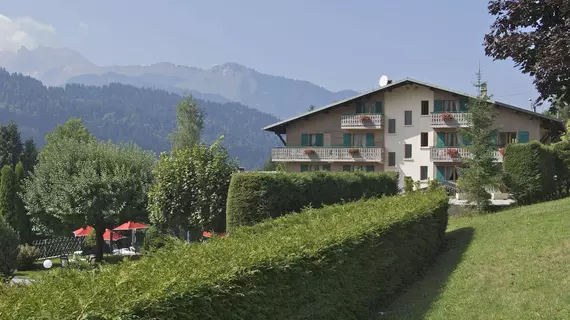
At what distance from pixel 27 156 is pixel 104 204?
45.2 m

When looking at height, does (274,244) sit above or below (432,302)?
above

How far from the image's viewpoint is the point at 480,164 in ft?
85.3

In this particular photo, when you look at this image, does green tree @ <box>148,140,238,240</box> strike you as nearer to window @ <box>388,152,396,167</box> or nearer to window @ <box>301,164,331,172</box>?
window @ <box>301,164,331,172</box>

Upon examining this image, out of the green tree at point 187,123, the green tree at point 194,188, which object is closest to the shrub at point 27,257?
the green tree at point 194,188

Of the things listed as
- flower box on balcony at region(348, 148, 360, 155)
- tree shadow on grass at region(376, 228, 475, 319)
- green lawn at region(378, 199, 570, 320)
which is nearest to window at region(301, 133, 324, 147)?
flower box on balcony at region(348, 148, 360, 155)

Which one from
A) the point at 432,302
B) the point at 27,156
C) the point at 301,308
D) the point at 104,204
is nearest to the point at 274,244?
the point at 301,308

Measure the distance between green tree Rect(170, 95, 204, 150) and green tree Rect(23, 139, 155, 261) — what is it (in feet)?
201

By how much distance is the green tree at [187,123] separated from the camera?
9488 centimetres

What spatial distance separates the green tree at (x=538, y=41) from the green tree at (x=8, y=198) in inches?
1342

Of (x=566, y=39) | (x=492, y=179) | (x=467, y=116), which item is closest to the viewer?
(x=566, y=39)

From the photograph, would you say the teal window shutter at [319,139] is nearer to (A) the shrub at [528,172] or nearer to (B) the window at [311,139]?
(B) the window at [311,139]

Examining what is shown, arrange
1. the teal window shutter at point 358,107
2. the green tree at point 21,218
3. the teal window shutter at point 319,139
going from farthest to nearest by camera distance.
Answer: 1. the teal window shutter at point 319,139
2. the teal window shutter at point 358,107
3. the green tree at point 21,218

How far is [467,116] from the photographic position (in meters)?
28.2

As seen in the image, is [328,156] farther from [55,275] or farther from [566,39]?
[55,275]
